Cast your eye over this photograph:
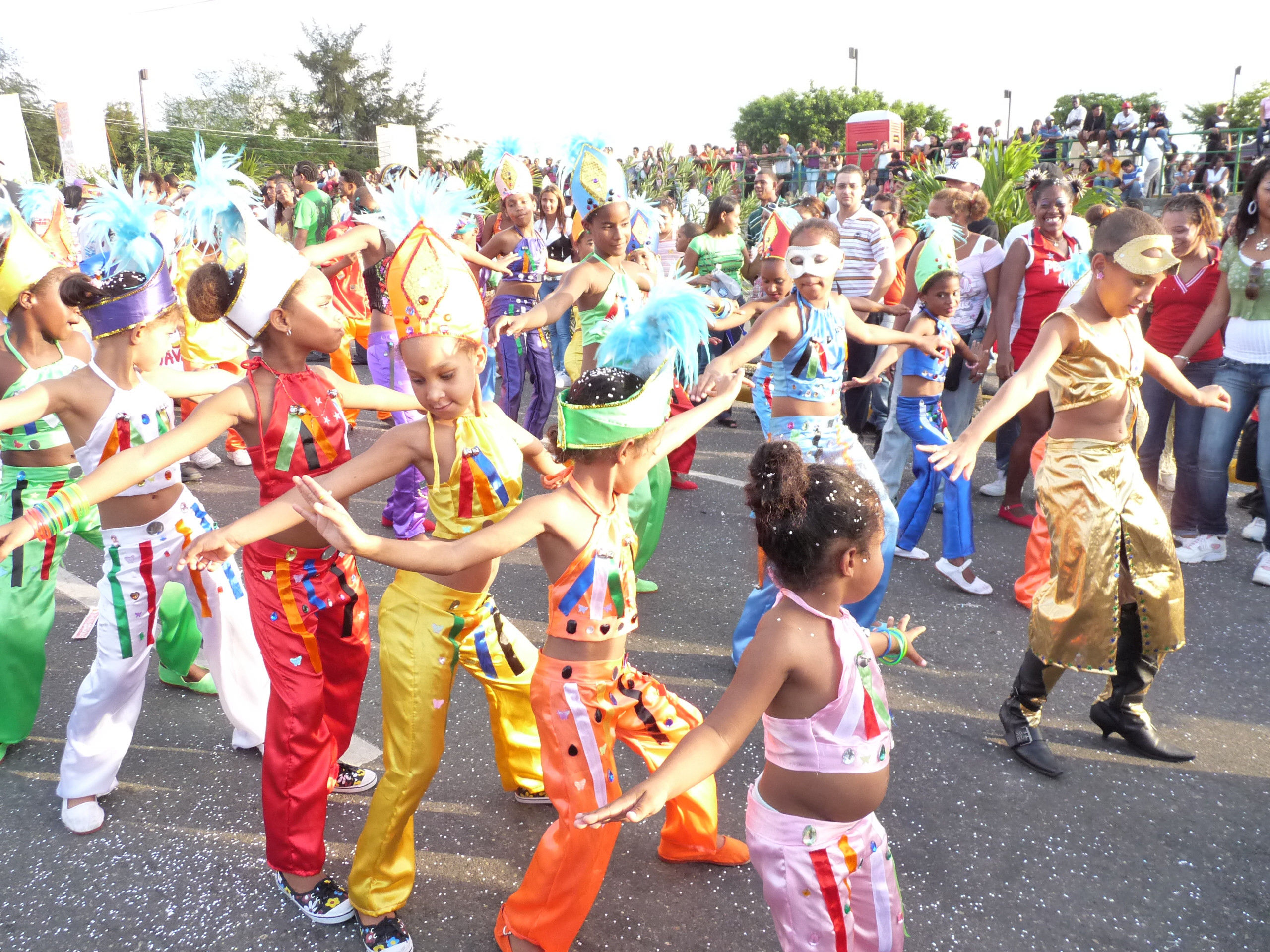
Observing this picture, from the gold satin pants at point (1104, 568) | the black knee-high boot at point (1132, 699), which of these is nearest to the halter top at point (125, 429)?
the gold satin pants at point (1104, 568)

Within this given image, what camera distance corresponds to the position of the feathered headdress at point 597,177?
17.2 feet

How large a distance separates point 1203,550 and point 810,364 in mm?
3217

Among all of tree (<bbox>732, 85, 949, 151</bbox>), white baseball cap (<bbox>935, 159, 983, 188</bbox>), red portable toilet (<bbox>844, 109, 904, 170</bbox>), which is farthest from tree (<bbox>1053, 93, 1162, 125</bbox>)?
white baseball cap (<bbox>935, 159, 983, 188</bbox>)

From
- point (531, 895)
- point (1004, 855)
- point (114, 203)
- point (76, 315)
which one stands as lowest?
point (1004, 855)

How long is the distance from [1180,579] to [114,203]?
4176 millimetres

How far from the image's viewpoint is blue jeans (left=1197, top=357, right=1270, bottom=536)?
17.6 feet

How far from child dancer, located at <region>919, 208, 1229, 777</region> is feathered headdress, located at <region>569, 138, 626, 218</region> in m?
2.66

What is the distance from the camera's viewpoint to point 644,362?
255 cm

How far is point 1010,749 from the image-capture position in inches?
144

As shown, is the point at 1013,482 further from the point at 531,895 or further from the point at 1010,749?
the point at 531,895

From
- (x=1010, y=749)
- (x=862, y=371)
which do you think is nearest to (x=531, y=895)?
(x=1010, y=749)

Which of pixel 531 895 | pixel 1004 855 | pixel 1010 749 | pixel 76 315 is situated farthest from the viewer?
pixel 76 315

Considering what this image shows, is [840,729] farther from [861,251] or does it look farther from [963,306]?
[861,251]

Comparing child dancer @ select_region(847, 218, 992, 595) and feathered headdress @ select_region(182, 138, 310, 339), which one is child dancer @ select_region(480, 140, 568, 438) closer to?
child dancer @ select_region(847, 218, 992, 595)
